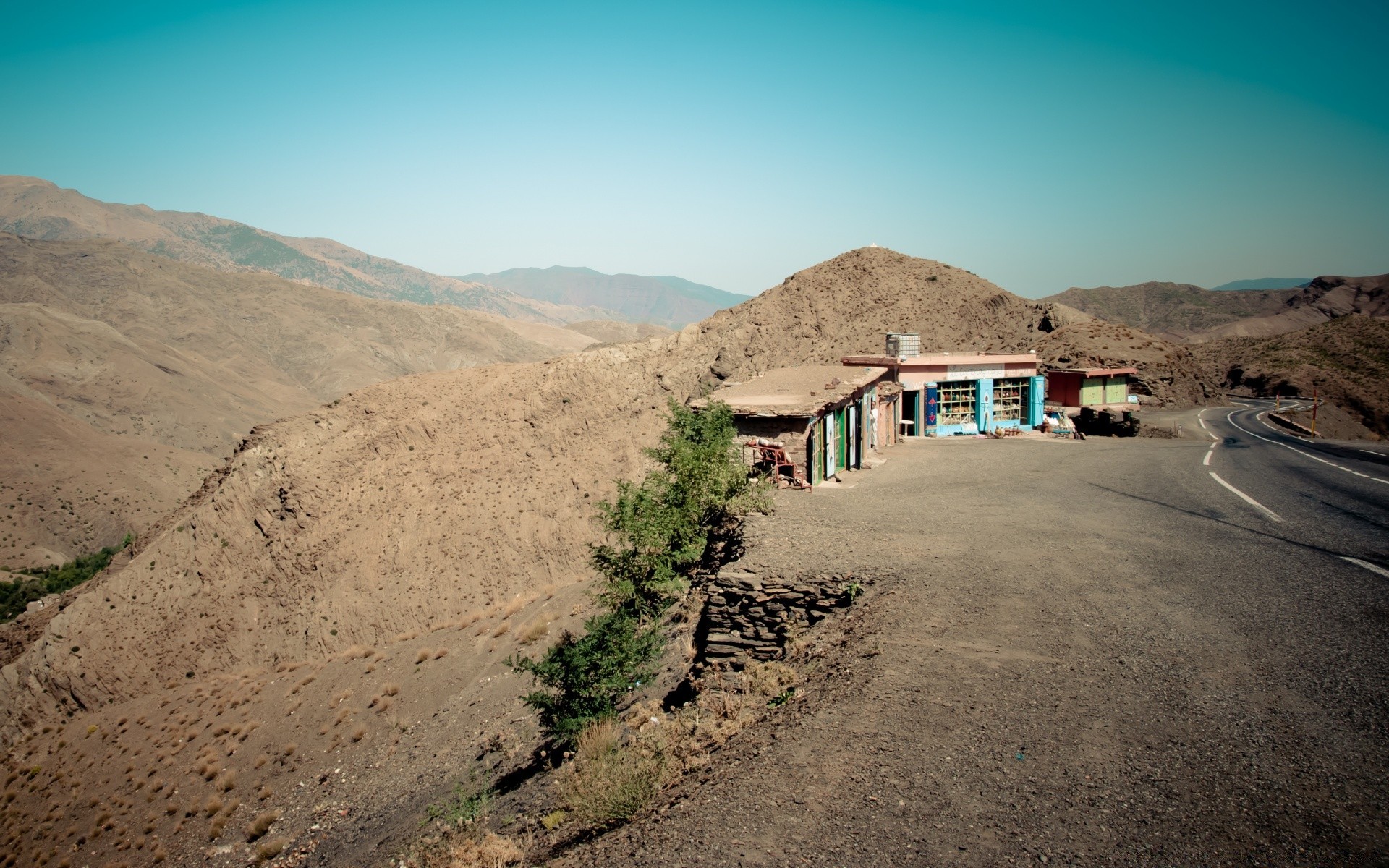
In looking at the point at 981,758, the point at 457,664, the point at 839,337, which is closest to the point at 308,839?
the point at 457,664

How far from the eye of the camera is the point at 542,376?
114 ft

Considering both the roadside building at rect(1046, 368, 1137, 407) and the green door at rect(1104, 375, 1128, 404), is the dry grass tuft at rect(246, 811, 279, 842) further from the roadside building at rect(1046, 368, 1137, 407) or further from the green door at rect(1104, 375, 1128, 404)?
the green door at rect(1104, 375, 1128, 404)

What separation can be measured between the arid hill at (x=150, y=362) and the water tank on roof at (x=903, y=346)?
4762 cm

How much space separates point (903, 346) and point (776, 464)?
47.6 feet

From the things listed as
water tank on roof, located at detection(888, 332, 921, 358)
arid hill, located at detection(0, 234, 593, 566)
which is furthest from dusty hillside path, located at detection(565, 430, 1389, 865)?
arid hill, located at detection(0, 234, 593, 566)

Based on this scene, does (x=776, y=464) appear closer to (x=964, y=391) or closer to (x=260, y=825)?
(x=260, y=825)

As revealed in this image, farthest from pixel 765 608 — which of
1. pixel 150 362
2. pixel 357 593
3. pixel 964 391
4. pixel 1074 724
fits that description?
pixel 150 362

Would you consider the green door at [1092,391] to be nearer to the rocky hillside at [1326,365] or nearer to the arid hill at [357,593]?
the arid hill at [357,593]

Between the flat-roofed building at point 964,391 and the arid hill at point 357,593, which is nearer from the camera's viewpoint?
the arid hill at point 357,593

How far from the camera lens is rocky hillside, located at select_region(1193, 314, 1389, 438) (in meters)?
41.6

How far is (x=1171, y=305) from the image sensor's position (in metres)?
126

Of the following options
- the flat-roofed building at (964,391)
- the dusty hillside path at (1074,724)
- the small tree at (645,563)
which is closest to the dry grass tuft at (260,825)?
the small tree at (645,563)

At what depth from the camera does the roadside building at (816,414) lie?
16812mm

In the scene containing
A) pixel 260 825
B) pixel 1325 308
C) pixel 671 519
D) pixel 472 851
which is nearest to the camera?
pixel 472 851
